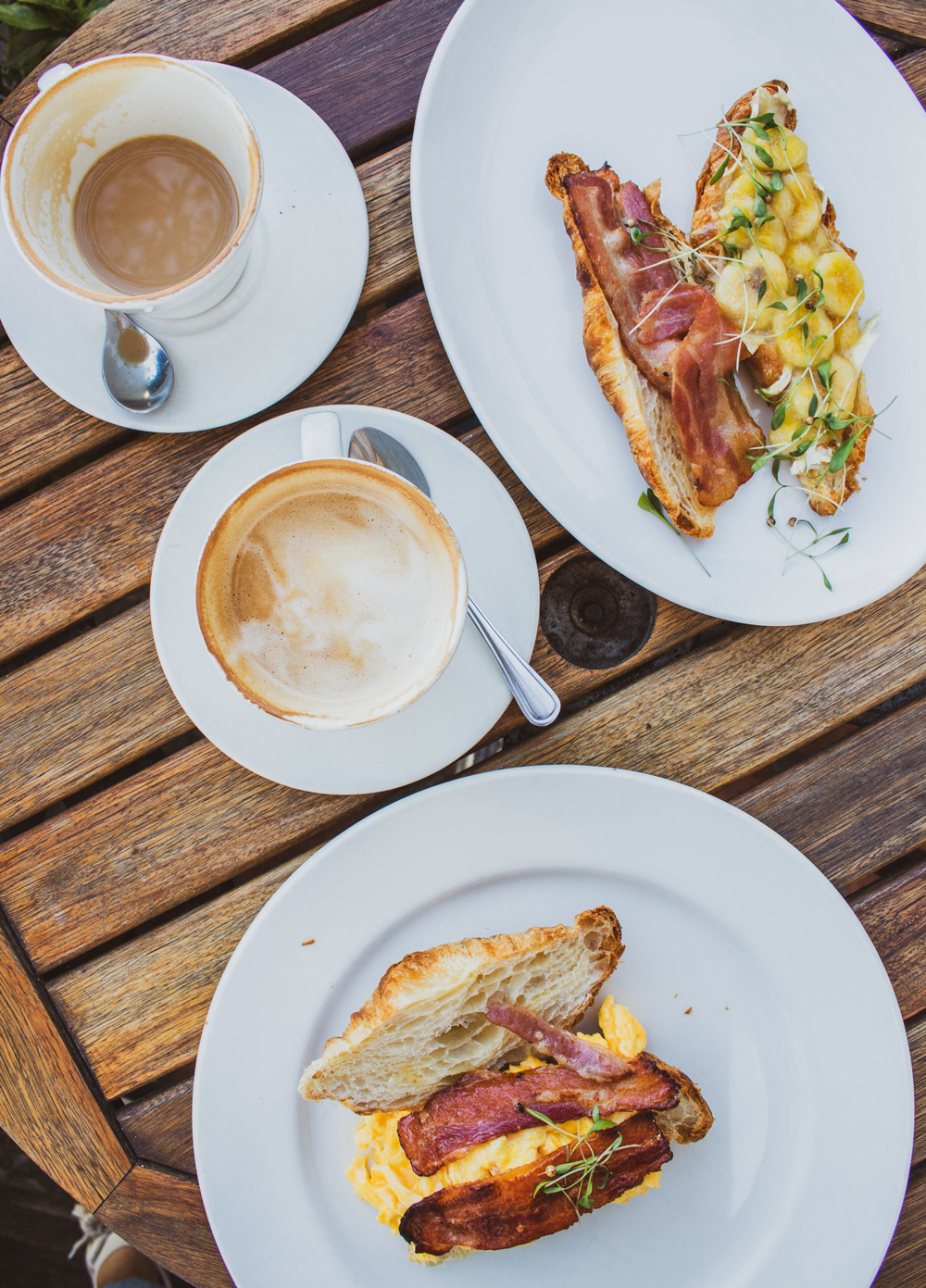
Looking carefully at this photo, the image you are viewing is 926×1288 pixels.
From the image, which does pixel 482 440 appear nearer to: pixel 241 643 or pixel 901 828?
pixel 241 643

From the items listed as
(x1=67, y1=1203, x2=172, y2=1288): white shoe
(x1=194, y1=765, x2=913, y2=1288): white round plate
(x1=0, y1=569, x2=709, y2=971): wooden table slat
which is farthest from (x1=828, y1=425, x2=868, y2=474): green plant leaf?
(x1=67, y1=1203, x2=172, y2=1288): white shoe

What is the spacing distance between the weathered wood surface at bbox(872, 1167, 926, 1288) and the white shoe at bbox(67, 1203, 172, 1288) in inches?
66.0

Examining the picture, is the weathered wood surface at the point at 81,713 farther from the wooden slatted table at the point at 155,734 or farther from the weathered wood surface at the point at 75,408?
the weathered wood surface at the point at 75,408

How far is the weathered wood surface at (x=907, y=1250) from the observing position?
1445mm

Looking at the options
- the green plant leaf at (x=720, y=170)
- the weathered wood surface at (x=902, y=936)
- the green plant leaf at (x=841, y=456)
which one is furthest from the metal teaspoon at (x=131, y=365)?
the weathered wood surface at (x=902, y=936)

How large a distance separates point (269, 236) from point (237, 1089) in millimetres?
1286

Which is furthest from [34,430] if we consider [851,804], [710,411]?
[851,804]

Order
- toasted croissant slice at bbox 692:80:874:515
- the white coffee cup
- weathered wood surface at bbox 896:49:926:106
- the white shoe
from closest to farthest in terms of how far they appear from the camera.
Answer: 1. the white coffee cup
2. toasted croissant slice at bbox 692:80:874:515
3. weathered wood surface at bbox 896:49:926:106
4. the white shoe

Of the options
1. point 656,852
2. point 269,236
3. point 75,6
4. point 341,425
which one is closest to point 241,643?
point 341,425

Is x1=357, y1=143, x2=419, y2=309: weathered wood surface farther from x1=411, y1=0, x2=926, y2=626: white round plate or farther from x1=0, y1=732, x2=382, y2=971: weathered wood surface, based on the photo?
x1=0, y1=732, x2=382, y2=971: weathered wood surface

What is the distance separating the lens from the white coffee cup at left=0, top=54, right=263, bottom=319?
109 centimetres

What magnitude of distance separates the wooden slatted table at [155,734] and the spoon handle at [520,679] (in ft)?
0.34

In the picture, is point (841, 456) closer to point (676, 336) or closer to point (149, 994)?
point (676, 336)

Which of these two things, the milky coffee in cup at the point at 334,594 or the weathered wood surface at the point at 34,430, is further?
the weathered wood surface at the point at 34,430
